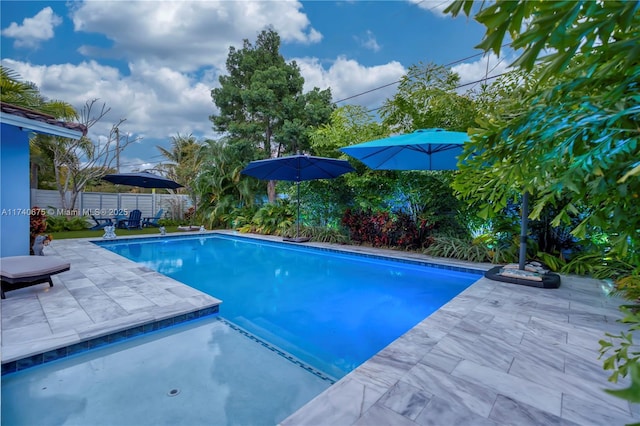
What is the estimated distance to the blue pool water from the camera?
12.9 ft

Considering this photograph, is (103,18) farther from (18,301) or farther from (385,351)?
(385,351)

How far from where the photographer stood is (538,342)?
3062mm

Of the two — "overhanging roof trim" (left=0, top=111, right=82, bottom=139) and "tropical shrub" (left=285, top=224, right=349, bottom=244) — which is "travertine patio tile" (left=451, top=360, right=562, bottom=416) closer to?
"overhanging roof trim" (left=0, top=111, right=82, bottom=139)

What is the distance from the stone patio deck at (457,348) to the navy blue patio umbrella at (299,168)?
518 centimetres

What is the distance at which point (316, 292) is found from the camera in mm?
5969

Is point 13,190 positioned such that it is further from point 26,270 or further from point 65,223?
point 65,223

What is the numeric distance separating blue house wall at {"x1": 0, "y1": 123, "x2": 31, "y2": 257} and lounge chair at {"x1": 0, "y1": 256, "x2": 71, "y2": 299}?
1.53m

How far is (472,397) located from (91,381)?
3270 mm

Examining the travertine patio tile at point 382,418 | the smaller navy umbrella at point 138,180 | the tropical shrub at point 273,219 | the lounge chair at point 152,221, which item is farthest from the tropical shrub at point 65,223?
the travertine patio tile at point 382,418

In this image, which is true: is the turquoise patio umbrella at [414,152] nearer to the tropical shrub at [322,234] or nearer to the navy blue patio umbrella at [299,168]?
the navy blue patio umbrella at [299,168]

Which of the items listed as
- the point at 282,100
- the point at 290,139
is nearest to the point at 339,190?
the point at 290,139

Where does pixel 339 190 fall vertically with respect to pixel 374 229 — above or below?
above

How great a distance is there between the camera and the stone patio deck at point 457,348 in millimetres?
2061

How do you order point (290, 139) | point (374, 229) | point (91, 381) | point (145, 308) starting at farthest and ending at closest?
point (290, 139), point (374, 229), point (145, 308), point (91, 381)
